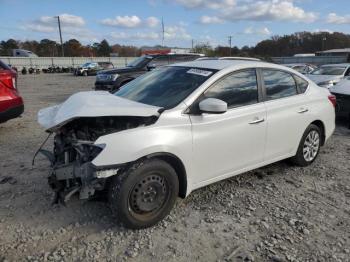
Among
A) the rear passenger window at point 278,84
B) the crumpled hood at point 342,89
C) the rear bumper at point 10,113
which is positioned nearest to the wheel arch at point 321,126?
the rear passenger window at point 278,84

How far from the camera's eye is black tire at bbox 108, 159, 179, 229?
3.34 m

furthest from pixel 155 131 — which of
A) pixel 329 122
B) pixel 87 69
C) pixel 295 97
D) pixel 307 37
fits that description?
pixel 307 37

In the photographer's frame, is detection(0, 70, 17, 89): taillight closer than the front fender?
No

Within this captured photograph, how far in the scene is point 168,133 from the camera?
3568 millimetres

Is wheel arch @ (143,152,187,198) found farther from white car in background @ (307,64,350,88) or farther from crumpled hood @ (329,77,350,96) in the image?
white car in background @ (307,64,350,88)

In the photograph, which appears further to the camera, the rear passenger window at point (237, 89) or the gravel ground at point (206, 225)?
the rear passenger window at point (237, 89)

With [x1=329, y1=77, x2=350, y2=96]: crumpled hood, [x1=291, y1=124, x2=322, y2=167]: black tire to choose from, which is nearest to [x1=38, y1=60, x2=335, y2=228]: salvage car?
[x1=291, y1=124, x2=322, y2=167]: black tire

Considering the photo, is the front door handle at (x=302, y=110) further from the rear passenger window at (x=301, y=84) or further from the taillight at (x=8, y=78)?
the taillight at (x=8, y=78)

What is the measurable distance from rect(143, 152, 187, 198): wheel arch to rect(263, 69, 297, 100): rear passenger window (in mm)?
1659

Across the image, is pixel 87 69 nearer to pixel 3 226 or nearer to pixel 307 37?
pixel 3 226

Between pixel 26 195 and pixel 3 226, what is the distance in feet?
2.39

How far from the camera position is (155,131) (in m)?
3.50

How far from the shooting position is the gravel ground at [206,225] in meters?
3.20

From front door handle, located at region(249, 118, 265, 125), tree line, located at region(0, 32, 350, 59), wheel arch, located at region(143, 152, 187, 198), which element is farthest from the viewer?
tree line, located at region(0, 32, 350, 59)
